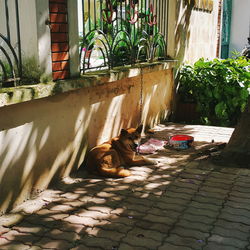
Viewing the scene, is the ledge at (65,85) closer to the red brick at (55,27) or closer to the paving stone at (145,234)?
the red brick at (55,27)

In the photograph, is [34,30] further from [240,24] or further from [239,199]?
[240,24]

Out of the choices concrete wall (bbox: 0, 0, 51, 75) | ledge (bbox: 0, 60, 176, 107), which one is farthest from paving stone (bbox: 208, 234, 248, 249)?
concrete wall (bbox: 0, 0, 51, 75)

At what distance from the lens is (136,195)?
170 inches

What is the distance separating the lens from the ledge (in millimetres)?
3618

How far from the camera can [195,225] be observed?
360 centimetres

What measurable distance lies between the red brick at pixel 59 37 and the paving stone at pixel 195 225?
2576mm

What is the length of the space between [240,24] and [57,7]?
14.6 m

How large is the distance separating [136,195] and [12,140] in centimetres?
157

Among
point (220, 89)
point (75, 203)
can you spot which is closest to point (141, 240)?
point (75, 203)

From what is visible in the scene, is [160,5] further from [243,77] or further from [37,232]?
[37,232]

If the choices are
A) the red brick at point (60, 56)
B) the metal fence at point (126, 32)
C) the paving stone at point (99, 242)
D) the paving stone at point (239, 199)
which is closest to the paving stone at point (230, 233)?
the paving stone at point (239, 199)

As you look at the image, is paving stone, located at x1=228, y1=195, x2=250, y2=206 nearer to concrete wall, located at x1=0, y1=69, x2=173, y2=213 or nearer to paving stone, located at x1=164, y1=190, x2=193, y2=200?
paving stone, located at x1=164, y1=190, x2=193, y2=200

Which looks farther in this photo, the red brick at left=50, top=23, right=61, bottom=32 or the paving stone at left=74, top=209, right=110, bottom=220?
the red brick at left=50, top=23, right=61, bottom=32

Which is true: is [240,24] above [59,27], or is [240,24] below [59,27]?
above
